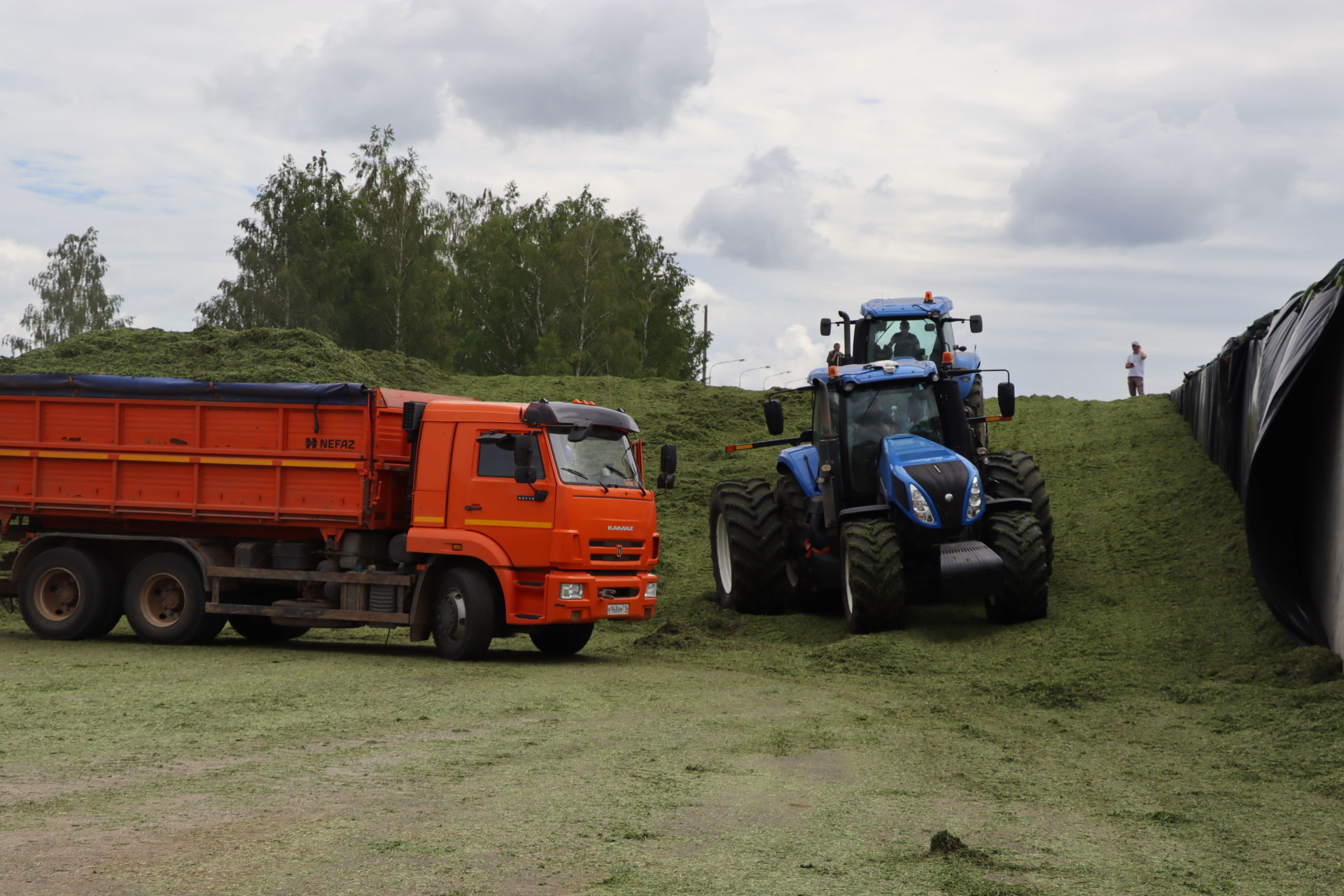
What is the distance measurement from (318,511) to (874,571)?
561 centimetres

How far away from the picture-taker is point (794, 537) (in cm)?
1513

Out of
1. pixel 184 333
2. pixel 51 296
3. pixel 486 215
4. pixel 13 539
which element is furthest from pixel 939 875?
pixel 51 296

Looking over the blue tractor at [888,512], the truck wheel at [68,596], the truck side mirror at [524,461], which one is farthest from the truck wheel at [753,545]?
the truck wheel at [68,596]

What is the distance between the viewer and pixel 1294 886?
5512 mm

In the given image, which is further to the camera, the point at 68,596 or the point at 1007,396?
the point at 68,596

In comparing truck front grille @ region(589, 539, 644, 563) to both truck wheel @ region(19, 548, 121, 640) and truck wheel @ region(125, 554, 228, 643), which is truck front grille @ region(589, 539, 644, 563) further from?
truck wheel @ region(19, 548, 121, 640)

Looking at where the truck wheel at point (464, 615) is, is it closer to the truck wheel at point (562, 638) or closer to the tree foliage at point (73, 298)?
the truck wheel at point (562, 638)

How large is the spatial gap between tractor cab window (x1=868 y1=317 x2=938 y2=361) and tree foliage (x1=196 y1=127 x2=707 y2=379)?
31.8 m

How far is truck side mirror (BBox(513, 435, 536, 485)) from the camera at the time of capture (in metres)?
12.5

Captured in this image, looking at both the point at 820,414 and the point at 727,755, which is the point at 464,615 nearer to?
the point at 820,414

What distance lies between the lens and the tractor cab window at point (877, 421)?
45.9 feet

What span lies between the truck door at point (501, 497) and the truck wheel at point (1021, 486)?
5.05 meters

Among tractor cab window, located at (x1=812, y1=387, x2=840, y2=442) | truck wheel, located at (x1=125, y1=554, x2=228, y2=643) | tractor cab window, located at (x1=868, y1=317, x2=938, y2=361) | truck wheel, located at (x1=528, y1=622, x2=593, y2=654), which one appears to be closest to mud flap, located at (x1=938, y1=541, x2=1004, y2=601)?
tractor cab window, located at (x1=812, y1=387, x2=840, y2=442)

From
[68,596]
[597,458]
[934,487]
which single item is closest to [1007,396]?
[934,487]
